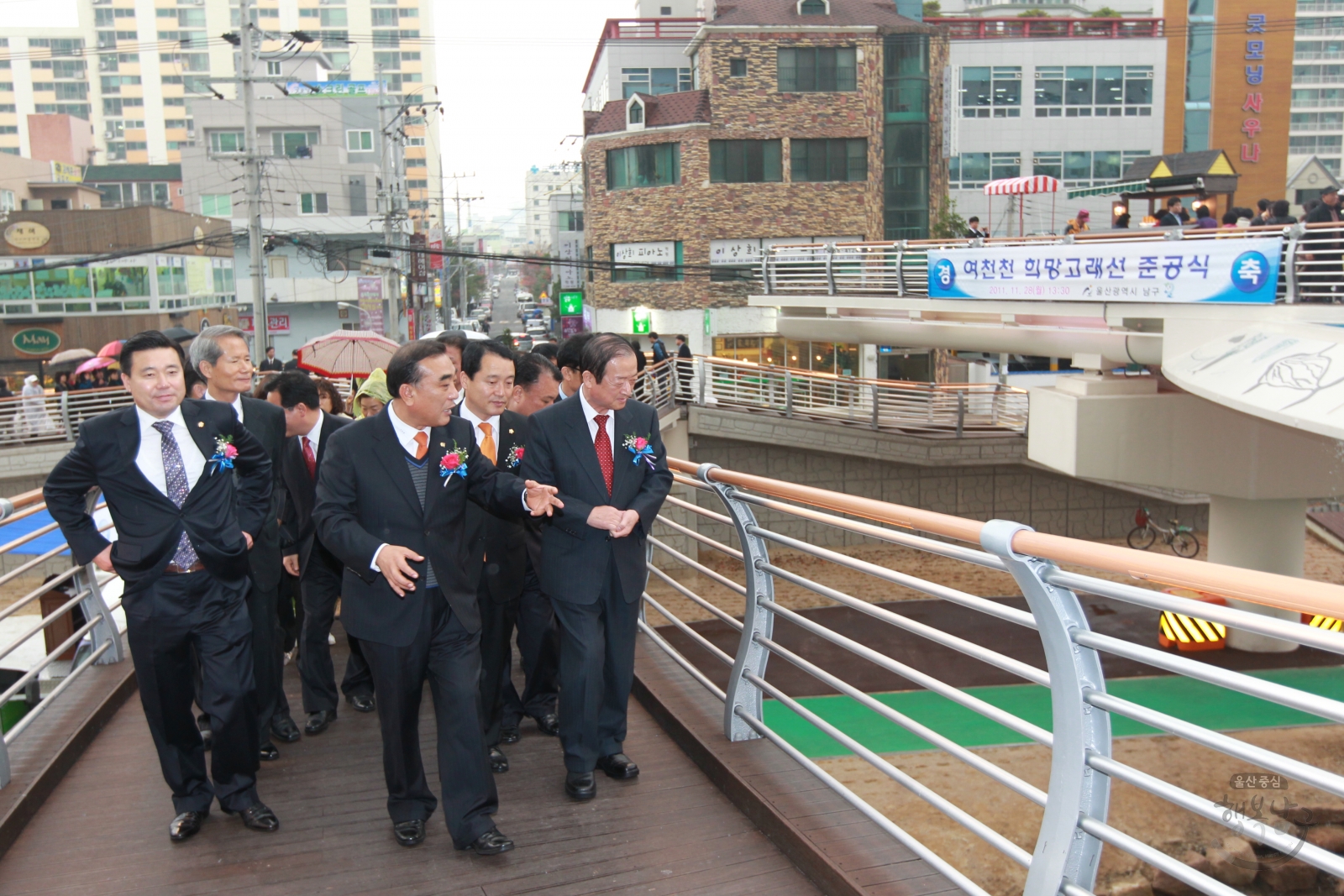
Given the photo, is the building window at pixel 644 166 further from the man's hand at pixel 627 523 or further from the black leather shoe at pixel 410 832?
the black leather shoe at pixel 410 832

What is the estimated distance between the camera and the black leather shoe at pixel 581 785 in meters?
4.12

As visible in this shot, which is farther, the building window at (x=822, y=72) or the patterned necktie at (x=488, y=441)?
the building window at (x=822, y=72)

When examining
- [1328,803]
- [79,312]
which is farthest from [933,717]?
[79,312]

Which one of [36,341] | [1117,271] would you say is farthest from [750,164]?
[36,341]

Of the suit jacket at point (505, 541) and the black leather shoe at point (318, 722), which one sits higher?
the suit jacket at point (505, 541)

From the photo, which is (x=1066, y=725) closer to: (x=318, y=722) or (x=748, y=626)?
(x=748, y=626)

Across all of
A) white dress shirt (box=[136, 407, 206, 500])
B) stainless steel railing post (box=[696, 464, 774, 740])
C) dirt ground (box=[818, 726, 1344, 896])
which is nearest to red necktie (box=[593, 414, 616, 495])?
stainless steel railing post (box=[696, 464, 774, 740])

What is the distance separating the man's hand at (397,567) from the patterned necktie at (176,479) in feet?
2.57

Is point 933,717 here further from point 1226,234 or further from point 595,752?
point 595,752

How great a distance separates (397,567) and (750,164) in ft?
105

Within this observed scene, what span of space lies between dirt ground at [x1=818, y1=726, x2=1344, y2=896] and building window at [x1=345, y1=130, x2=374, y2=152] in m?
50.7

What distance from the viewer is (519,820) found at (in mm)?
3986

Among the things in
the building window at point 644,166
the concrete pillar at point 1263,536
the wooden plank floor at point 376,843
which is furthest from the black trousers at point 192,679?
the building window at point 644,166

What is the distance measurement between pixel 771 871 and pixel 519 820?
98 centimetres
